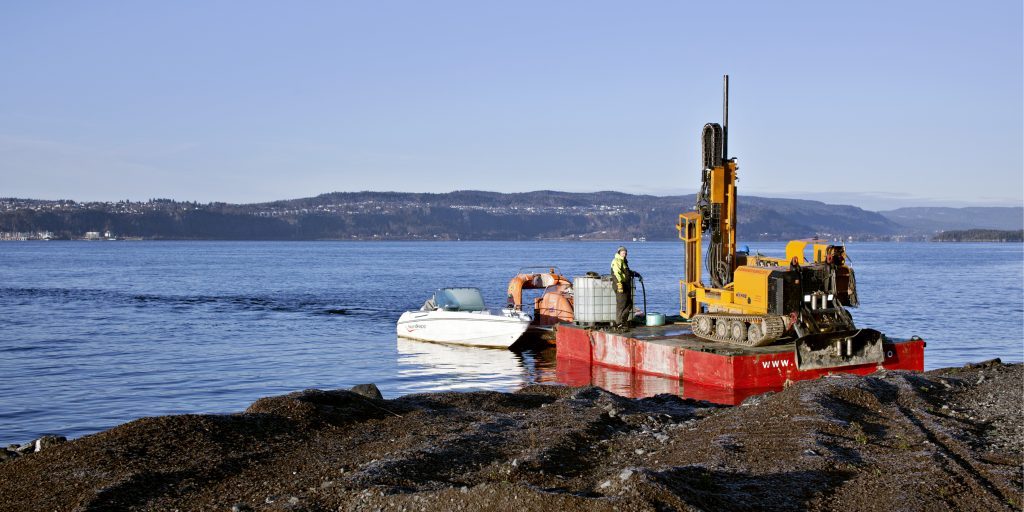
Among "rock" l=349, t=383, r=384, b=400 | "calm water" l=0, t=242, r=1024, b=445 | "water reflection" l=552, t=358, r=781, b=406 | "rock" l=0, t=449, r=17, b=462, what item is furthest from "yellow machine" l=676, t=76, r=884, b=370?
"rock" l=0, t=449, r=17, b=462

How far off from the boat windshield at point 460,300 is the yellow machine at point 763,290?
9341 mm

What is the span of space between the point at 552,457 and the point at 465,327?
1976 cm

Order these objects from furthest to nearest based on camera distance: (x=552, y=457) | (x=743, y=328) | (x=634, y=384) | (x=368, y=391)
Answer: (x=634, y=384), (x=743, y=328), (x=368, y=391), (x=552, y=457)

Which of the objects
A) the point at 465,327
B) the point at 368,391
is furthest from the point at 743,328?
the point at 465,327

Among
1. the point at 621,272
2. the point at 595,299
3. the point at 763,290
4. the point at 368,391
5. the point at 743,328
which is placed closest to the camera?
the point at 368,391

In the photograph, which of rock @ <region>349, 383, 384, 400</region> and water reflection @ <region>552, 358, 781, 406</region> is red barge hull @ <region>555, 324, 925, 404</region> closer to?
water reflection @ <region>552, 358, 781, 406</region>

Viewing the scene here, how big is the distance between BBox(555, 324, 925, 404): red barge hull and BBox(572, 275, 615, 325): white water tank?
46 cm

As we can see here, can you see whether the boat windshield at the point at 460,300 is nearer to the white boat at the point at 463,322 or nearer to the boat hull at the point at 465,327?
the white boat at the point at 463,322

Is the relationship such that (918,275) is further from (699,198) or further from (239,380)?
(239,380)

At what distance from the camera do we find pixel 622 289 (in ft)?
83.8

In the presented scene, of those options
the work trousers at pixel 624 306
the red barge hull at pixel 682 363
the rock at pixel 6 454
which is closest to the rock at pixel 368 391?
the rock at pixel 6 454

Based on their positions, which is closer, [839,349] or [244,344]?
[839,349]

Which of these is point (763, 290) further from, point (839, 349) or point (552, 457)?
point (552, 457)

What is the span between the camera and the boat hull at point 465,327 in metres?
29.7
